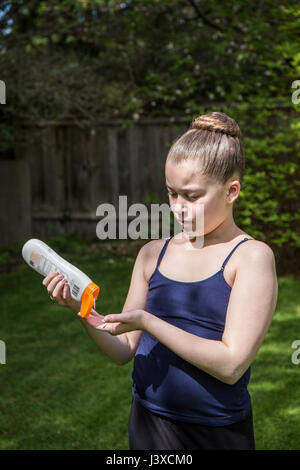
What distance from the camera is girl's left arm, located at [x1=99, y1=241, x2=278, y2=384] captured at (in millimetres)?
1283

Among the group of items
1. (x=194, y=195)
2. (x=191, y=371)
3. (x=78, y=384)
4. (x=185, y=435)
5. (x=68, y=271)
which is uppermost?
→ (x=194, y=195)

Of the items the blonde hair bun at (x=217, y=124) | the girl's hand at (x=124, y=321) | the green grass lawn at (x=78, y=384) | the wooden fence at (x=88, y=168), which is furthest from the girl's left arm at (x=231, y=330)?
the wooden fence at (x=88, y=168)

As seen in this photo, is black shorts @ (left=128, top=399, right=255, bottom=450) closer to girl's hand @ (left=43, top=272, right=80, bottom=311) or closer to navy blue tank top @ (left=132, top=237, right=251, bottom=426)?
navy blue tank top @ (left=132, top=237, right=251, bottom=426)

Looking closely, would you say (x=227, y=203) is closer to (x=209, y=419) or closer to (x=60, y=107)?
(x=209, y=419)

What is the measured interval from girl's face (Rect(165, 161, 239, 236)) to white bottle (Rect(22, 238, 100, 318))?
0.29 metres

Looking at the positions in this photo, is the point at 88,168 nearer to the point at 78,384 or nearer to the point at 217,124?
the point at 78,384

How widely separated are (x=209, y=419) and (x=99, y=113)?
24.1 feet

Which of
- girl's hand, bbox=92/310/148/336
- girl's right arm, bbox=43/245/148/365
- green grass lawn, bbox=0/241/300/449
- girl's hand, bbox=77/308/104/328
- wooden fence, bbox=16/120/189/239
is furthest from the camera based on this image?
wooden fence, bbox=16/120/189/239

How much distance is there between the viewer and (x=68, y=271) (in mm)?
1408

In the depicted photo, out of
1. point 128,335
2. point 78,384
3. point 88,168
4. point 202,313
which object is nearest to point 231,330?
point 202,313

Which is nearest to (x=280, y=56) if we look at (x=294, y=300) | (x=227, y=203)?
(x=294, y=300)

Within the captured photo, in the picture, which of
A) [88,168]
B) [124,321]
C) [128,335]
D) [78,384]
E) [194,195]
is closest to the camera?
[124,321]

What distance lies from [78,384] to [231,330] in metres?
2.65

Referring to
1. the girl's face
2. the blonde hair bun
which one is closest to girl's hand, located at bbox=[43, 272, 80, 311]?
the girl's face
